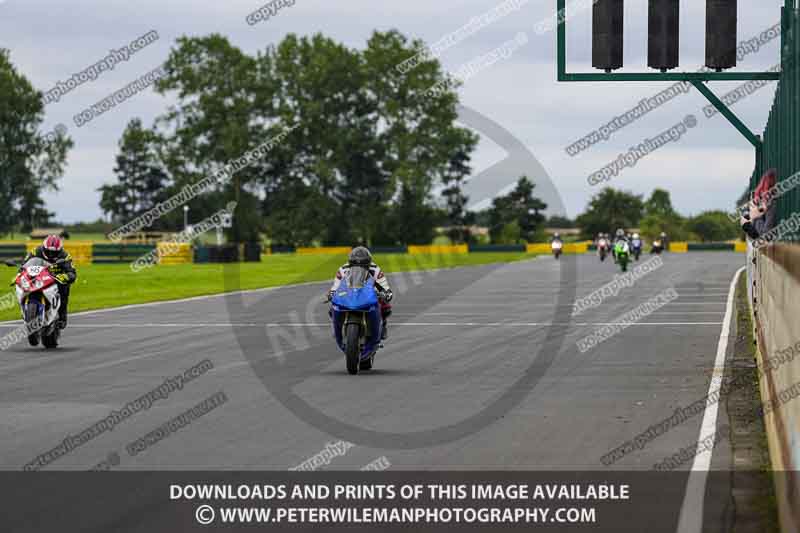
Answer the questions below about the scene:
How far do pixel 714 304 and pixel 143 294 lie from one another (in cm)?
1560

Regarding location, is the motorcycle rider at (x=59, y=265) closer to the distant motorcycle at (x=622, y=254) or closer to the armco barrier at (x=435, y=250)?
the distant motorcycle at (x=622, y=254)

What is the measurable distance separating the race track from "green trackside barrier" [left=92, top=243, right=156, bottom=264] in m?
39.9

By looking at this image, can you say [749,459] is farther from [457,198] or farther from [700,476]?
[457,198]

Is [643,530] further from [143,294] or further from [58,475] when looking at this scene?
[143,294]

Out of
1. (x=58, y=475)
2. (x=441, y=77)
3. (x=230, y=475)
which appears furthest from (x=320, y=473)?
(x=441, y=77)

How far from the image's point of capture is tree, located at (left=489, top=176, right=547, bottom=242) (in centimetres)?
15818

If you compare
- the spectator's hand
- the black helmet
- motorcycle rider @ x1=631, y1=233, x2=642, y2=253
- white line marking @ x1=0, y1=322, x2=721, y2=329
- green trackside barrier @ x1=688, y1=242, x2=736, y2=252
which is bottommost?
green trackside barrier @ x1=688, y1=242, x2=736, y2=252

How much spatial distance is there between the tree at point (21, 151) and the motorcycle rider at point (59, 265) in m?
71.9

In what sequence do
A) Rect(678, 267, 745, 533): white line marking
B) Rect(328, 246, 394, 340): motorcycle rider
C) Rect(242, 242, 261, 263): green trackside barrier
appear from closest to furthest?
Rect(678, 267, 745, 533): white line marking, Rect(328, 246, 394, 340): motorcycle rider, Rect(242, 242, 261, 263): green trackside barrier

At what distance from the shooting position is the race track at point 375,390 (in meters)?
9.13

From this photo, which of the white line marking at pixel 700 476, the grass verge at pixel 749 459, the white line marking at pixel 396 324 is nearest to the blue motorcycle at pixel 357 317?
the white line marking at pixel 700 476

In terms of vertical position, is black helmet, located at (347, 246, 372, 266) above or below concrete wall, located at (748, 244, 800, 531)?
above

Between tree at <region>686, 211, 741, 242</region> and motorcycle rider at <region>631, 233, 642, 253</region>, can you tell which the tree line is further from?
tree at <region>686, 211, 741, 242</region>

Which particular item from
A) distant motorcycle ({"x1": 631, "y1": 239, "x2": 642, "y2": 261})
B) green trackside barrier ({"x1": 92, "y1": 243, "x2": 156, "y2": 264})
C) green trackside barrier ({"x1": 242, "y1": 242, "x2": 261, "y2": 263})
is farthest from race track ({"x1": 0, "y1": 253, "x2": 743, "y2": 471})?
green trackside barrier ({"x1": 242, "y1": 242, "x2": 261, "y2": 263})
